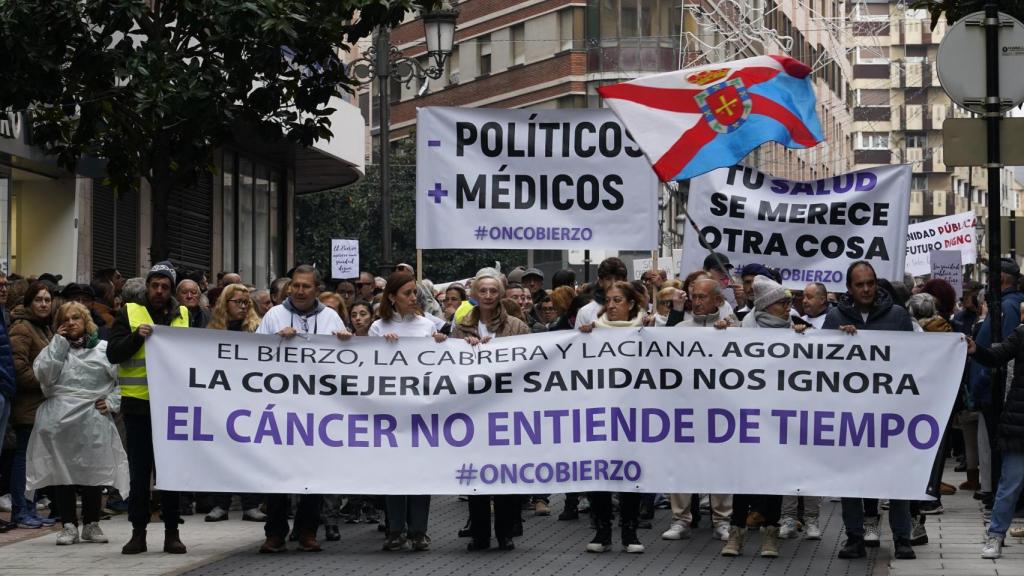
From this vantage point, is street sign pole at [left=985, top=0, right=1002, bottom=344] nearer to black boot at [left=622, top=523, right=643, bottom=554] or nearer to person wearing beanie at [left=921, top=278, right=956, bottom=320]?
black boot at [left=622, top=523, right=643, bottom=554]

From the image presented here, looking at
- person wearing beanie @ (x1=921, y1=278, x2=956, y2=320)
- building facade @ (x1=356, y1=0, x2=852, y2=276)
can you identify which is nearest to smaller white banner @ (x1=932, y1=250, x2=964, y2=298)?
person wearing beanie @ (x1=921, y1=278, x2=956, y2=320)

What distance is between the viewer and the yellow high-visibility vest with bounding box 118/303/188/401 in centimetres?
1232

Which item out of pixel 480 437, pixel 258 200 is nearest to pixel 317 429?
pixel 480 437

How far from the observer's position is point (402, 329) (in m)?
12.4

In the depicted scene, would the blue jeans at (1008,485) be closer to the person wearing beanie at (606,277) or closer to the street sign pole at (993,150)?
the street sign pole at (993,150)

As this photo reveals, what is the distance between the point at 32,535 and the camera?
13984 mm

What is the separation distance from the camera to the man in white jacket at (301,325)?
486 inches

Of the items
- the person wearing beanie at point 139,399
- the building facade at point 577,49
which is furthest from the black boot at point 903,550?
the building facade at point 577,49

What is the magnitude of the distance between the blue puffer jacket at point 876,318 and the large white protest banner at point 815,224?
4.70ft

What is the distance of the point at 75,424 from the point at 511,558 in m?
3.47

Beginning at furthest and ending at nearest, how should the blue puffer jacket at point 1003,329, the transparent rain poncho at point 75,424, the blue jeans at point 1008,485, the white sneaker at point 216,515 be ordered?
the blue puffer jacket at point 1003,329, the white sneaker at point 216,515, the transparent rain poncho at point 75,424, the blue jeans at point 1008,485

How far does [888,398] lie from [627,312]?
179 centimetres

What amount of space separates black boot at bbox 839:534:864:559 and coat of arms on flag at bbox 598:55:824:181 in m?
2.69

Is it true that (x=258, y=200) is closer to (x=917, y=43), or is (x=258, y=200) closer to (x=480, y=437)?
(x=480, y=437)
